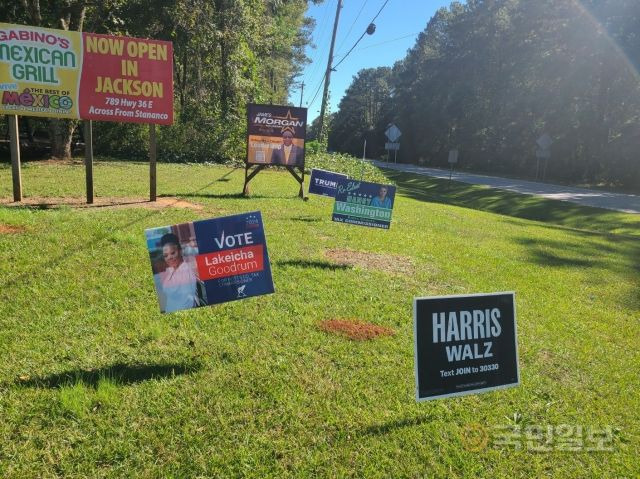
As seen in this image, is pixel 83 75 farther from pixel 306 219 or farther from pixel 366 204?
pixel 366 204

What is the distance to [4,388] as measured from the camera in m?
2.95

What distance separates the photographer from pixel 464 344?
9.67ft

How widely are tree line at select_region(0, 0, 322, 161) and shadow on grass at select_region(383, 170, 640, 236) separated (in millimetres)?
10241

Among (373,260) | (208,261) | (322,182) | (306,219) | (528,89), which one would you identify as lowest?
(373,260)

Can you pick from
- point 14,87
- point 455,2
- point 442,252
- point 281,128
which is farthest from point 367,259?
point 455,2

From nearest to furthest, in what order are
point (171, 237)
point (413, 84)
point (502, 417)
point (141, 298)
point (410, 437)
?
1. point (410, 437)
2. point (502, 417)
3. point (171, 237)
4. point (141, 298)
5. point (413, 84)

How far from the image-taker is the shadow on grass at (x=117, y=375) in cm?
305

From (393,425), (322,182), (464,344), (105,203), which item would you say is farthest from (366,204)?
(105,203)

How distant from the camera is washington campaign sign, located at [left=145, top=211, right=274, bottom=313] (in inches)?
137

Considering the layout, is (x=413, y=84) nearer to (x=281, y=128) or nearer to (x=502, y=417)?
(x=281, y=128)

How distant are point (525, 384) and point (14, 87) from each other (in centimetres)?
932

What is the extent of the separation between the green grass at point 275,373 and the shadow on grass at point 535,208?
10.5 meters

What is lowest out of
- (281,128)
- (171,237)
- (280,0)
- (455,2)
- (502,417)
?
(502,417)

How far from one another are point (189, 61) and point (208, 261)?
2515 cm
